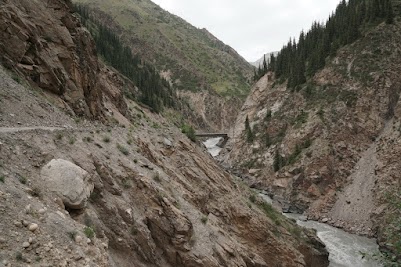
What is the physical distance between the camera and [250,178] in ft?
217

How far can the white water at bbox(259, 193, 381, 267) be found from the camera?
35.9 metres

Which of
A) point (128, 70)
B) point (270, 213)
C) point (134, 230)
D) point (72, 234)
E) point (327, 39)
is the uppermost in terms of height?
point (327, 39)

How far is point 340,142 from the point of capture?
59.2 metres

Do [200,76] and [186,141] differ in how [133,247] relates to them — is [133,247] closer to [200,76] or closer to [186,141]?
[186,141]

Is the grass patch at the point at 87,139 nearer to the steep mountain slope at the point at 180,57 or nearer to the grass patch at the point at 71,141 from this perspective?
the grass patch at the point at 71,141

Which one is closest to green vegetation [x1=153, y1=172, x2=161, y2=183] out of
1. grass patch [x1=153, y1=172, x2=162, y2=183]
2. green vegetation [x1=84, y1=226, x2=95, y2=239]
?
grass patch [x1=153, y1=172, x2=162, y2=183]

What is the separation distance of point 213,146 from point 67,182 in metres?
93.0

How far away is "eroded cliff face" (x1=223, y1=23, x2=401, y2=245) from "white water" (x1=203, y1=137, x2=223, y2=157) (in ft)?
59.1

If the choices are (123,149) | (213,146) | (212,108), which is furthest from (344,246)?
(212,108)

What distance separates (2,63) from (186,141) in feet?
45.6

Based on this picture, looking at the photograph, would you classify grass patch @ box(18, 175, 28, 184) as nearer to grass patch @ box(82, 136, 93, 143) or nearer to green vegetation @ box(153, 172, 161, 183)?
grass patch @ box(82, 136, 93, 143)

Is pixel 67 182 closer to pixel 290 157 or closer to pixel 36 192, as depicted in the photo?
pixel 36 192

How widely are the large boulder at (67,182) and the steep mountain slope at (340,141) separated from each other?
39.7m

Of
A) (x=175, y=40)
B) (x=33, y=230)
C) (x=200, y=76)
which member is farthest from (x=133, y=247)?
(x=175, y=40)
